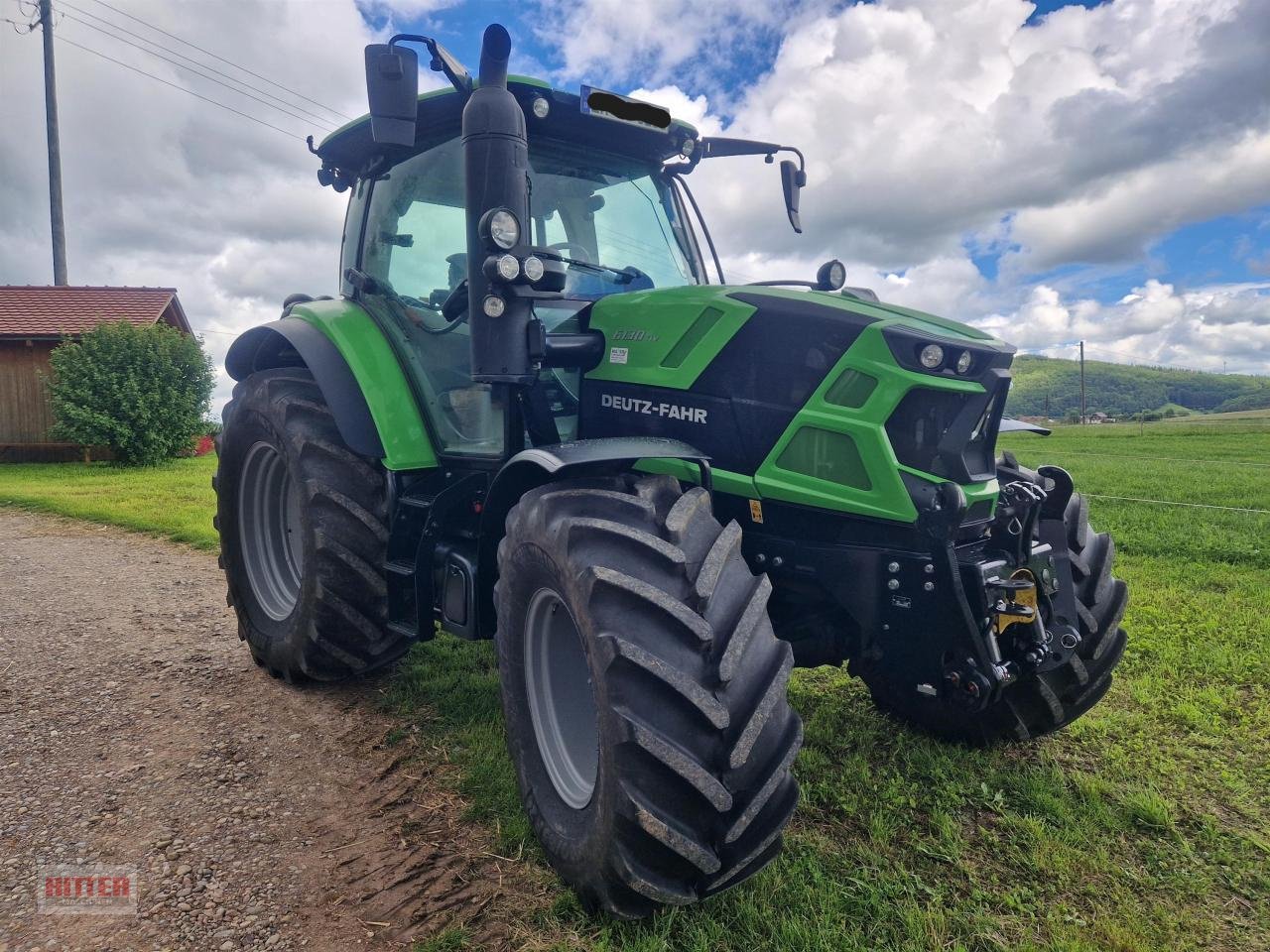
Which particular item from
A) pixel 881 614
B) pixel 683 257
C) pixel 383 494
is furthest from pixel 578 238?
pixel 881 614

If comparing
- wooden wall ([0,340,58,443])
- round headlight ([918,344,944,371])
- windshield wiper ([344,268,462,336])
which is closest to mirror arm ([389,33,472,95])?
windshield wiper ([344,268,462,336])

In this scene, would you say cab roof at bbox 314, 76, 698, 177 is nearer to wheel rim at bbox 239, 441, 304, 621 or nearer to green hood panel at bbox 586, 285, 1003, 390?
green hood panel at bbox 586, 285, 1003, 390

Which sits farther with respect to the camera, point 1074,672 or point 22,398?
point 22,398

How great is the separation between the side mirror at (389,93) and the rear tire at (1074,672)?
242 centimetres

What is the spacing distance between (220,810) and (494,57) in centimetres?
284

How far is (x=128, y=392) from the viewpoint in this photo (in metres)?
17.8

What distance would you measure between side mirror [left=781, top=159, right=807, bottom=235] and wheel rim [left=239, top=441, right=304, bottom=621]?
290cm

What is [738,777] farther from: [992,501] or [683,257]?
[683,257]

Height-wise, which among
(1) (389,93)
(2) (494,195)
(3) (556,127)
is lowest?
(2) (494,195)

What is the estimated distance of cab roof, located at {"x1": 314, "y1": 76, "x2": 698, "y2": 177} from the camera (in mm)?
3416

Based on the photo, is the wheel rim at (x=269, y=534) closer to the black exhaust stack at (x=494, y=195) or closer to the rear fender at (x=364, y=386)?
the rear fender at (x=364, y=386)

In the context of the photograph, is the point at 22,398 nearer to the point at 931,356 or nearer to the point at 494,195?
the point at 494,195

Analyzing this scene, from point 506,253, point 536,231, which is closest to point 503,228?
point 506,253

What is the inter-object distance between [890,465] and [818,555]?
1.19ft
